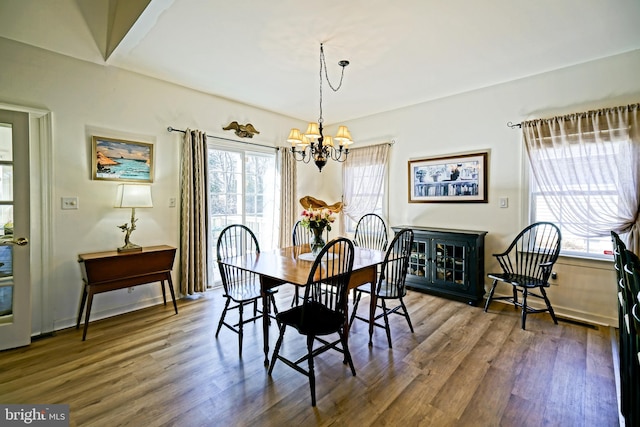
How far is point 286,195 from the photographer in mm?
4840

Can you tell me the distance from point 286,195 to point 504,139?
3125mm

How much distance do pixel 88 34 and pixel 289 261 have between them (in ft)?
9.41

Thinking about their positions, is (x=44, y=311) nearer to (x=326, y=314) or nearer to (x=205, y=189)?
(x=205, y=189)

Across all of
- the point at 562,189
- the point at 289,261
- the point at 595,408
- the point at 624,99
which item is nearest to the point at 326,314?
the point at 289,261

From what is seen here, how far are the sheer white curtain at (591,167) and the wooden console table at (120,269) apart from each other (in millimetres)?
4280

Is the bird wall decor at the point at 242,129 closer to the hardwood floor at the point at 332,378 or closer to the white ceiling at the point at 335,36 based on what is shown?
the white ceiling at the point at 335,36

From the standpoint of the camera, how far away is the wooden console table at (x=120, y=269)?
2.79 metres

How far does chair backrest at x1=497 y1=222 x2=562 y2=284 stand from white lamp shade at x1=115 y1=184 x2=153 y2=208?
13.2 ft

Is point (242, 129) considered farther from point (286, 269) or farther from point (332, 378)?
point (332, 378)

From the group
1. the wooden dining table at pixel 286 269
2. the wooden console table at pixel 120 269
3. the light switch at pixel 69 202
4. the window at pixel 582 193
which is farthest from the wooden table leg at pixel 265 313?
the window at pixel 582 193

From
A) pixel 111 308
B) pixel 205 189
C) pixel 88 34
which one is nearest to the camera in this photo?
pixel 88 34

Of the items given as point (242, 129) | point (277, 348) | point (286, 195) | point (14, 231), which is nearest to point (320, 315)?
point (277, 348)

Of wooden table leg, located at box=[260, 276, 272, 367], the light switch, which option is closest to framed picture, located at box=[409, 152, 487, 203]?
wooden table leg, located at box=[260, 276, 272, 367]

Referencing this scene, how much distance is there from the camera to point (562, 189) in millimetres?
3172
